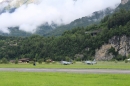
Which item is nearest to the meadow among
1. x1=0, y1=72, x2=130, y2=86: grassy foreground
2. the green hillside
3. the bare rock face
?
x1=0, y1=72, x2=130, y2=86: grassy foreground

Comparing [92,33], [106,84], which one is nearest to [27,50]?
[92,33]

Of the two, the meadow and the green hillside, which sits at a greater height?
the green hillside

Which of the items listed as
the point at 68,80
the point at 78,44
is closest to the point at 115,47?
the point at 78,44

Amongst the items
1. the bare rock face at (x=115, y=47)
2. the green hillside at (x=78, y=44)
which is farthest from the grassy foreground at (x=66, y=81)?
the bare rock face at (x=115, y=47)

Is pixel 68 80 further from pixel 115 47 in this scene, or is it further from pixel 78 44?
pixel 78 44

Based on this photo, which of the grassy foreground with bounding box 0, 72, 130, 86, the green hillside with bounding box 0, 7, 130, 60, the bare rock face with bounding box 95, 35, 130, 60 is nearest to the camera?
the grassy foreground with bounding box 0, 72, 130, 86

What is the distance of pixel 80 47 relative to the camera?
164125 mm

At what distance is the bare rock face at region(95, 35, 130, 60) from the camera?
483 feet

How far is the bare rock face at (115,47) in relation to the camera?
14710 centimetres

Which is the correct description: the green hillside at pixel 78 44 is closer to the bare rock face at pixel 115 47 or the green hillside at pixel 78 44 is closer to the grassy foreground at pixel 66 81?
the bare rock face at pixel 115 47

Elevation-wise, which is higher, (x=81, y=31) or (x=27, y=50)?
(x=81, y=31)

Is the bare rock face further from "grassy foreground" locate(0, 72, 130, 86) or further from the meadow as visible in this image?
"grassy foreground" locate(0, 72, 130, 86)

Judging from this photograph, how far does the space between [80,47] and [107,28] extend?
65.1 ft

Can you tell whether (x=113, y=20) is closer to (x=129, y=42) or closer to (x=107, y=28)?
(x=107, y=28)
